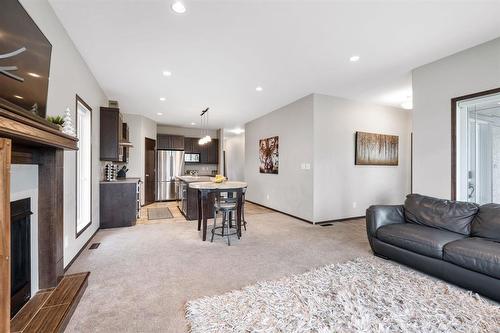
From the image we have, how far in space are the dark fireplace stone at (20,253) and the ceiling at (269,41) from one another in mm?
1899

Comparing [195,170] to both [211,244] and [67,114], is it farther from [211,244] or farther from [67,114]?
[67,114]

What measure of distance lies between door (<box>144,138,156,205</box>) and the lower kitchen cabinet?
256 centimetres

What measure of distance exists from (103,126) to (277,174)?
3.99 meters

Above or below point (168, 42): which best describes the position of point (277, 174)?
below

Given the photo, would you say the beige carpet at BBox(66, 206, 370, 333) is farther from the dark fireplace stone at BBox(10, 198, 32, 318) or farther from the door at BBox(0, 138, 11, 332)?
the door at BBox(0, 138, 11, 332)

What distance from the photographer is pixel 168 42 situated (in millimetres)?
2746

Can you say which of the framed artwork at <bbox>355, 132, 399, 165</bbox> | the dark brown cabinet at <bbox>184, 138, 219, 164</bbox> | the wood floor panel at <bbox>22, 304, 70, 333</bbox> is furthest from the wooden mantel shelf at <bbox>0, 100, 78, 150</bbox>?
the dark brown cabinet at <bbox>184, 138, 219, 164</bbox>

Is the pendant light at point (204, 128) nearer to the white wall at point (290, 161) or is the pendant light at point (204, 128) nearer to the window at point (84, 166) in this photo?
the white wall at point (290, 161)

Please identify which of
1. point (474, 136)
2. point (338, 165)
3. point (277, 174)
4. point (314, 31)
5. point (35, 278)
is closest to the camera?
point (35, 278)

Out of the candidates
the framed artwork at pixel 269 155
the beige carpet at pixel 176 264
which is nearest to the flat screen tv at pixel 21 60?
the beige carpet at pixel 176 264

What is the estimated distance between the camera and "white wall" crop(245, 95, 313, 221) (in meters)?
4.84

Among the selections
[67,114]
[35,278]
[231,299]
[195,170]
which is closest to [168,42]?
[67,114]

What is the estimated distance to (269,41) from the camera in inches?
107

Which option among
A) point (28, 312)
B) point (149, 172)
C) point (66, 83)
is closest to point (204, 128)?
point (149, 172)
